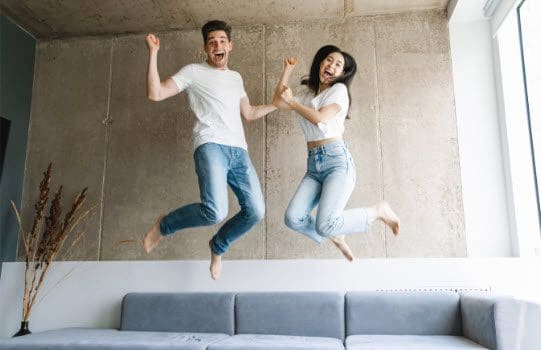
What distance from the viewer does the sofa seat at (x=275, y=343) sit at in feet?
9.84

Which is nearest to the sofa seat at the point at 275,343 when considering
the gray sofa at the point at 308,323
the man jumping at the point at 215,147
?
the gray sofa at the point at 308,323

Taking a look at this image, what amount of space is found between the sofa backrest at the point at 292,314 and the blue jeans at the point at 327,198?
1.58ft

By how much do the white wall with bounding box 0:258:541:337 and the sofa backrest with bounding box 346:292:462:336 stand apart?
30 centimetres

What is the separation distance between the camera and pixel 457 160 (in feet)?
14.4

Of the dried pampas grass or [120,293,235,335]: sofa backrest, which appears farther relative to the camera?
the dried pampas grass

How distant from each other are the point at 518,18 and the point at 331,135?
2.11 meters

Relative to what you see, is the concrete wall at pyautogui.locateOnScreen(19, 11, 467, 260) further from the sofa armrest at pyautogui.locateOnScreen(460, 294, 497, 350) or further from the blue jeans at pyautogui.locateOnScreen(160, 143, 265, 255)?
the sofa armrest at pyautogui.locateOnScreen(460, 294, 497, 350)

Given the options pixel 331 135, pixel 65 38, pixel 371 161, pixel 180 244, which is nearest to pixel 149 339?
pixel 180 244

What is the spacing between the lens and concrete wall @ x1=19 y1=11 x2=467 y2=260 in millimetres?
4379

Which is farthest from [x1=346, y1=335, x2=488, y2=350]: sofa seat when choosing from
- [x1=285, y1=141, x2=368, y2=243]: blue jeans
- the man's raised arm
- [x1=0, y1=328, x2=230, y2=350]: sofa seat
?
the man's raised arm

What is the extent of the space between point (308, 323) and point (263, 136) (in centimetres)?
183

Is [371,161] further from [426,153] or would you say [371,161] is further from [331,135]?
[331,135]

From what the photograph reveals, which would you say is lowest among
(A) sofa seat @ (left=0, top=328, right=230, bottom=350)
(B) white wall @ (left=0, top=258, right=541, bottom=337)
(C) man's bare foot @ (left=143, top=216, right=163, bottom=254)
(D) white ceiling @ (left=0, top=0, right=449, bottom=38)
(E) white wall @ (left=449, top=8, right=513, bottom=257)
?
(A) sofa seat @ (left=0, top=328, right=230, bottom=350)

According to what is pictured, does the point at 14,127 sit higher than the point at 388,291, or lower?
higher
